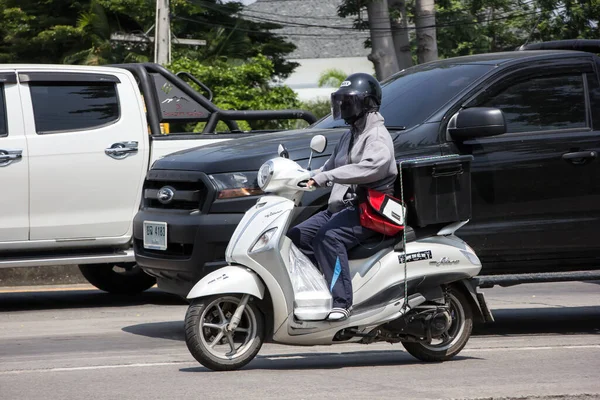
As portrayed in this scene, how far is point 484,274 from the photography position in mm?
8016

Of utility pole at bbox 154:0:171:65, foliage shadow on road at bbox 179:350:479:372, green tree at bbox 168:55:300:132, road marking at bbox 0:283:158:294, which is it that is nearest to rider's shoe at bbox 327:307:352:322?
foliage shadow on road at bbox 179:350:479:372

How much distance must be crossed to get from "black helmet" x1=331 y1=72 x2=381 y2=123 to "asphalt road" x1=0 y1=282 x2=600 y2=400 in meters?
1.54

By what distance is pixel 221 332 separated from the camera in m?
6.35

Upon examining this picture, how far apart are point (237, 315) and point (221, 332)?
0.13 meters

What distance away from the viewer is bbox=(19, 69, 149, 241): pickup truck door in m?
9.72

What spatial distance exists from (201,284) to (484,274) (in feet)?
8.30

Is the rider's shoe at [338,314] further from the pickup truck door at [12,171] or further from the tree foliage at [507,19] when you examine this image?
the tree foliage at [507,19]

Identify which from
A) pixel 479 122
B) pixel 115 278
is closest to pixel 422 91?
pixel 479 122

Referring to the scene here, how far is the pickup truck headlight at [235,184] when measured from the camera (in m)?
7.50

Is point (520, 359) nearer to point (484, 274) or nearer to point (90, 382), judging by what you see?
point (484, 274)

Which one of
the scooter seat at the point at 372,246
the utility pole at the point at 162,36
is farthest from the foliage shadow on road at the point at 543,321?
the utility pole at the point at 162,36

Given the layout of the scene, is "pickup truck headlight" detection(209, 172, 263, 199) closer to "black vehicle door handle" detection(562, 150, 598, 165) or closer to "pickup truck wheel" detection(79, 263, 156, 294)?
"black vehicle door handle" detection(562, 150, 598, 165)

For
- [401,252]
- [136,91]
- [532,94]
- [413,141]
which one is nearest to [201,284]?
[401,252]

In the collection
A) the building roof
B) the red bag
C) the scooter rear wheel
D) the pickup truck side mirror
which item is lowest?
the scooter rear wheel
